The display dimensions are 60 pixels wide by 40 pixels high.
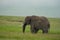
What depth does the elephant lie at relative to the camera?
77.5 inches

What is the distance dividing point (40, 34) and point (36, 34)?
2.0 inches

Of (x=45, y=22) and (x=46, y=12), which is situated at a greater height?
(x=46, y=12)

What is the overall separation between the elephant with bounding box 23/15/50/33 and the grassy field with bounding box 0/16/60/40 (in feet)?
0.15

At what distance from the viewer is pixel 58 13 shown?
1977 mm

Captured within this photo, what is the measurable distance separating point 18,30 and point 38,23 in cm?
27

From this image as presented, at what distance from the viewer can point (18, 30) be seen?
1.96m

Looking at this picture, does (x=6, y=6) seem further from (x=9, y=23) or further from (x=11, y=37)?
(x=11, y=37)

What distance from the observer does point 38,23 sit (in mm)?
2029

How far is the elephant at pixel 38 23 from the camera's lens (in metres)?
1.97

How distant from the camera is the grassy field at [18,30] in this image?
6.25ft

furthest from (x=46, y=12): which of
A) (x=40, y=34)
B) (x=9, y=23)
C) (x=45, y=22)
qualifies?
(x=9, y=23)

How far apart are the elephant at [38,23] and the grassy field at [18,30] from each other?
47 mm

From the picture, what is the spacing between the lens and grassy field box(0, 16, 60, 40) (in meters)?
1.90

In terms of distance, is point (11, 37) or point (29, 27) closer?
point (11, 37)
